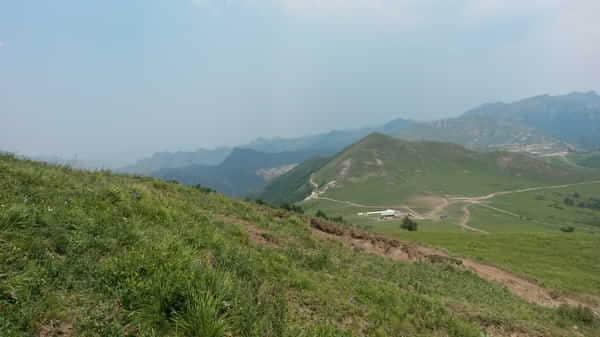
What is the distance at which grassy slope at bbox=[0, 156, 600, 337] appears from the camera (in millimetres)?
4891

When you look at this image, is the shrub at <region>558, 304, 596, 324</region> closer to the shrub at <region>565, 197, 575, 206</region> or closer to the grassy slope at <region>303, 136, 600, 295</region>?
the grassy slope at <region>303, 136, 600, 295</region>

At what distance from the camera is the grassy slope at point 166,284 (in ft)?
16.0

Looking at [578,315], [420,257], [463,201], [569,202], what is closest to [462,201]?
[463,201]

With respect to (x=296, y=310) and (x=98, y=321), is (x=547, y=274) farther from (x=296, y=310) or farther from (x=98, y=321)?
(x=98, y=321)

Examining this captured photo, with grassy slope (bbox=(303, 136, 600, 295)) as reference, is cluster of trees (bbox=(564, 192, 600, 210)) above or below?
below

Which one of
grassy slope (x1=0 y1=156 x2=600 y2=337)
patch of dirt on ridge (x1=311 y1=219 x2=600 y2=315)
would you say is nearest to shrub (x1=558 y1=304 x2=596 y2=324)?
grassy slope (x1=0 y1=156 x2=600 y2=337)

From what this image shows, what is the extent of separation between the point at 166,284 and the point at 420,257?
19.6 m

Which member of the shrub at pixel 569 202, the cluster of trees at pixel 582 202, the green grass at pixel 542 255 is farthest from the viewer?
the shrub at pixel 569 202

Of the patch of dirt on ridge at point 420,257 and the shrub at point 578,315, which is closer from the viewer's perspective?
the shrub at point 578,315

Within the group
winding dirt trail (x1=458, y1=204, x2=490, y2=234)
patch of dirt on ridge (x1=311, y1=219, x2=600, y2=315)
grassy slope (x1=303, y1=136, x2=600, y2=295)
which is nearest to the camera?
patch of dirt on ridge (x1=311, y1=219, x2=600, y2=315)

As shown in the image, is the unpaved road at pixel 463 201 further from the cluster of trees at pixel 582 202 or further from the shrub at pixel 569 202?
the shrub at pixel 569 202

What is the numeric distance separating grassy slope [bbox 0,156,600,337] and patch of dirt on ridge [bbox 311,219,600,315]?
5635 millimetres

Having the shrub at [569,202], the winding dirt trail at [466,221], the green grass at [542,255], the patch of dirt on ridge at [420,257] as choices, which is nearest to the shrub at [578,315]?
the patch of dirt on ridge at [420,257]

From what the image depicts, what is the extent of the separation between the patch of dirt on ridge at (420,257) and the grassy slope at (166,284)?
5635mm
